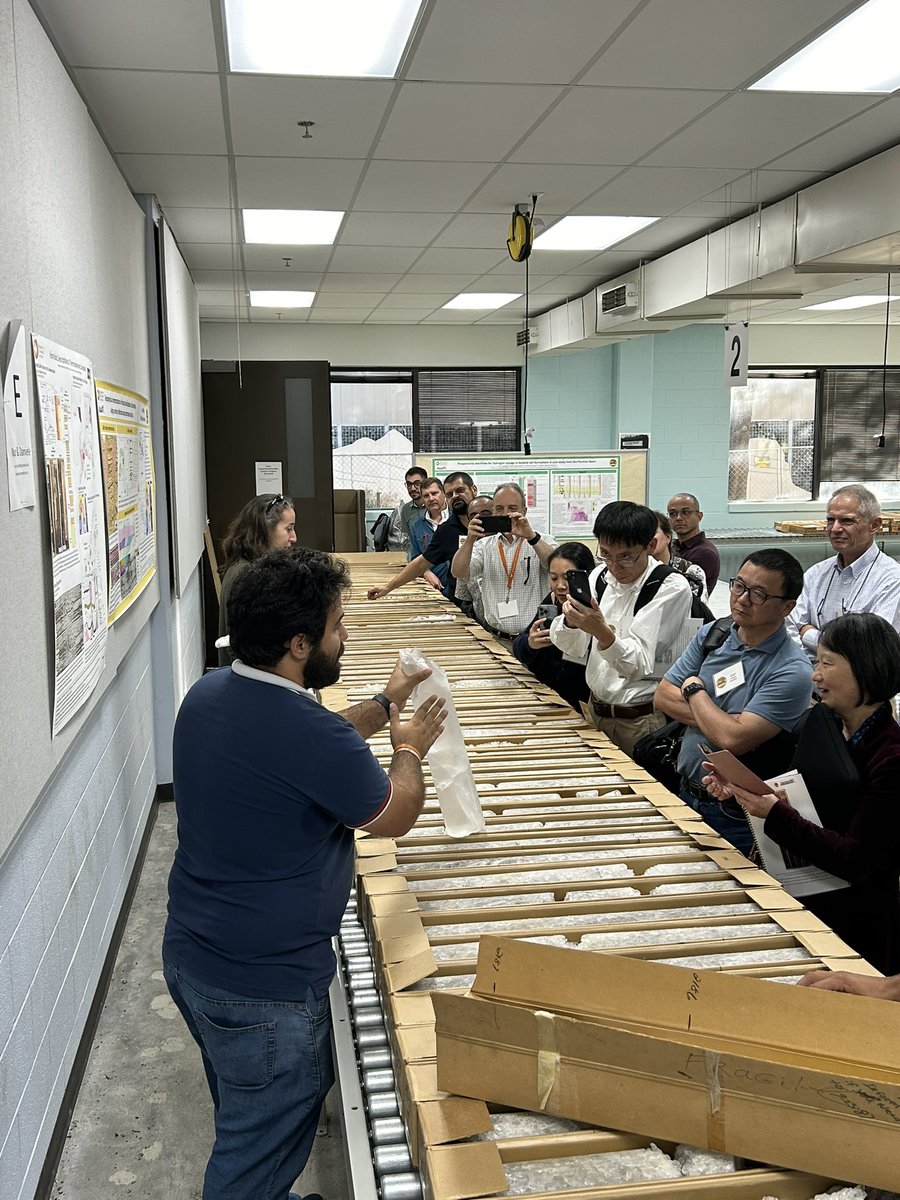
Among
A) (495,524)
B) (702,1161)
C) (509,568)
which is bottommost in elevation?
(702,1161)

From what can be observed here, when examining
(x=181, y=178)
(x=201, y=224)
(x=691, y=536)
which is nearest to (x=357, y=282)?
(x=201, y=224)

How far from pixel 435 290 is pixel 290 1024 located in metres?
7.95

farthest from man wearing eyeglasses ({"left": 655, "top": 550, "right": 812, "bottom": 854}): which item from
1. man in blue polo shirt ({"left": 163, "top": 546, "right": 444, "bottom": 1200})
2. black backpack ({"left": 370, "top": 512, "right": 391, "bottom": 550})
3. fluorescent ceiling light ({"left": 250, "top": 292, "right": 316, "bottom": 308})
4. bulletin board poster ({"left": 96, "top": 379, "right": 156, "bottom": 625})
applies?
black backpack ({"left": 370, "top": 512, "right": 391, "bottom": 550})

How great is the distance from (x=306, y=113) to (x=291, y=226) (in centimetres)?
232

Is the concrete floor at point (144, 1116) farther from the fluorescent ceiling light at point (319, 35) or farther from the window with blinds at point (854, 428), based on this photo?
the window with blinds at point (854, 428)

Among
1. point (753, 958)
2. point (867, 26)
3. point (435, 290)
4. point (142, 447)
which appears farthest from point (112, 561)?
point (435, 290)

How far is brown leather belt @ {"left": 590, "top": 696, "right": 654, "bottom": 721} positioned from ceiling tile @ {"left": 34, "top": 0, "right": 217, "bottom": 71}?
2.62 m

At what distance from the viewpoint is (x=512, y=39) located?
3.28m

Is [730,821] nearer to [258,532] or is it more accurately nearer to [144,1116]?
[144,1116]

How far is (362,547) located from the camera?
1089 cm

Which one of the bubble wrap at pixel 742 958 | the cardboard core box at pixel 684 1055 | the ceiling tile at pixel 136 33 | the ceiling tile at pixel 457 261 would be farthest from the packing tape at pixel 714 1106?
the ceiling tile at pixel 457 261

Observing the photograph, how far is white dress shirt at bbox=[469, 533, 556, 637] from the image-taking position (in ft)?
16.1

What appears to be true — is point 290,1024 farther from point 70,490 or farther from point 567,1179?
point 70,490

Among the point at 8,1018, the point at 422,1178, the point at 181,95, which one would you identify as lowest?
the point at 8,1018
